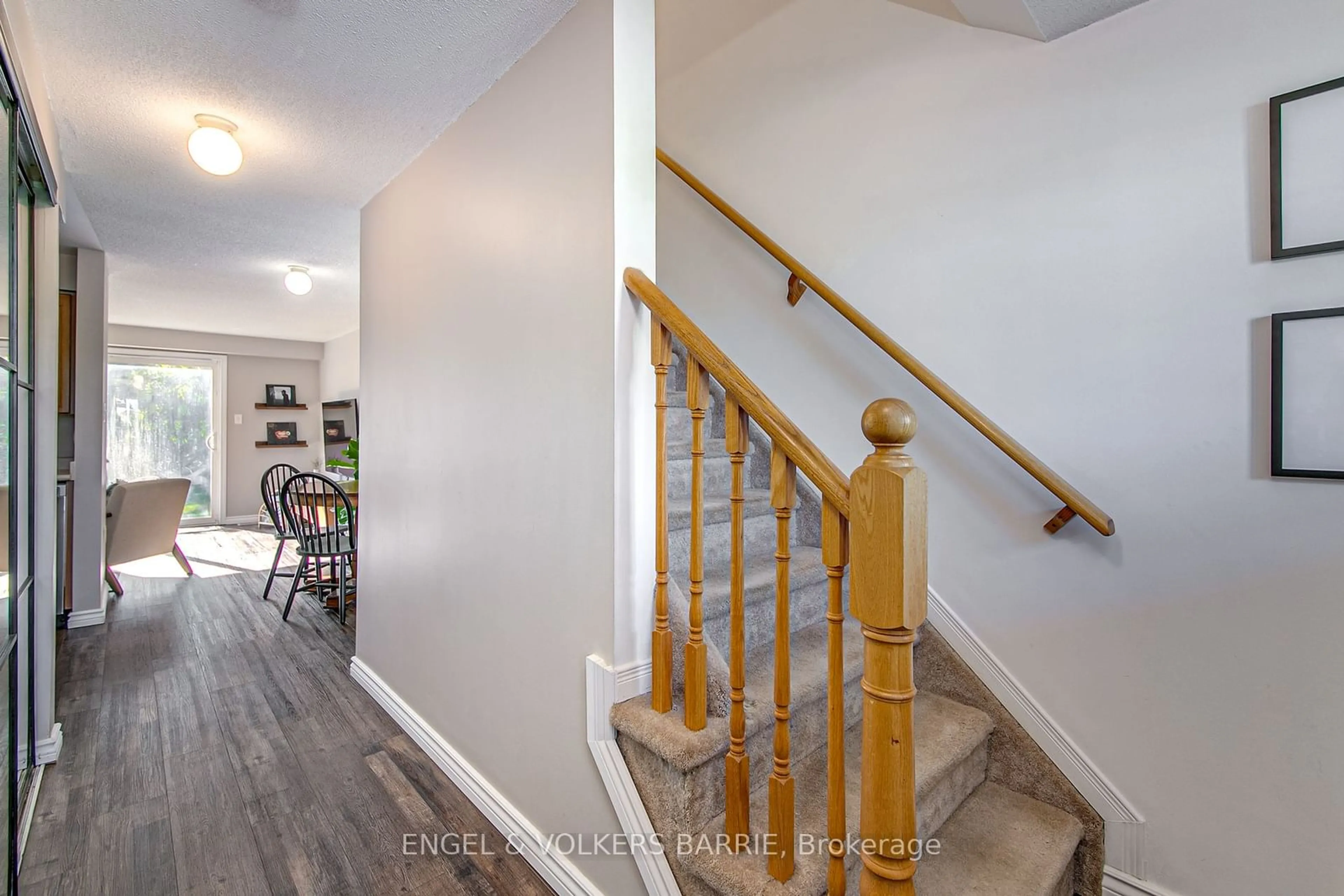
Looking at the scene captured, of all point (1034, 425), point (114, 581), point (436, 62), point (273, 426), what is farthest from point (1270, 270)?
point (273, 426)

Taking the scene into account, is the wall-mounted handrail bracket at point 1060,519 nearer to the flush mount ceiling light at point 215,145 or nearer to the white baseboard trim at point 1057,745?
the white baseboard trim at point 1057,745

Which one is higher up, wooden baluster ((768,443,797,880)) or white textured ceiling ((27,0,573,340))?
white textured ceiling ((27,0,573,340))

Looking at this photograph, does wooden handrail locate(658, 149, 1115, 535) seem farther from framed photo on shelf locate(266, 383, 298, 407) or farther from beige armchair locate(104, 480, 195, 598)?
framed photo on shelf locate(266, 383, 298, 407)

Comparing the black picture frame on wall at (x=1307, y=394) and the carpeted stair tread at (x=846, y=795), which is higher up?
the black picture frame on wall at (x=1307, y=394)

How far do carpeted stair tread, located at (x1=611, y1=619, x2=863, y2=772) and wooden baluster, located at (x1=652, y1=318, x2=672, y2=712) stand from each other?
0.18ft

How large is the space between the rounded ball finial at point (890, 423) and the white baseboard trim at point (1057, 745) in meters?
1.19

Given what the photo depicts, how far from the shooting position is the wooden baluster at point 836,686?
37.5 inches

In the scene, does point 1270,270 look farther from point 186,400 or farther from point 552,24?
point 186,400

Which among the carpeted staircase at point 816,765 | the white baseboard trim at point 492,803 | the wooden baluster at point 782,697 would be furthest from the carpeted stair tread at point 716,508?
the white baseboard trim at point 492,803

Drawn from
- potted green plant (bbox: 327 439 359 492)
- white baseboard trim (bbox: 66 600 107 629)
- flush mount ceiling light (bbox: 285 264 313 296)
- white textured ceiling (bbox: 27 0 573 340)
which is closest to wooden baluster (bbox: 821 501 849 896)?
white textured ceiling (bbox: 27 0 573 340)

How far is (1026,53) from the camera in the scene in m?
1.61

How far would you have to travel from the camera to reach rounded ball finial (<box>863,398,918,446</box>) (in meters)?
0.82

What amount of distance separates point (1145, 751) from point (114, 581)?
5570 mm

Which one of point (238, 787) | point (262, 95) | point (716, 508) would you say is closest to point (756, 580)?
point (716, 508)
